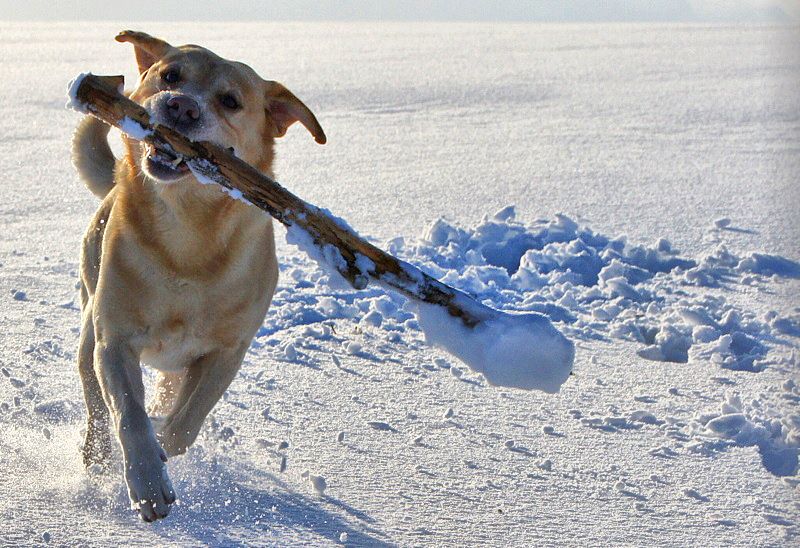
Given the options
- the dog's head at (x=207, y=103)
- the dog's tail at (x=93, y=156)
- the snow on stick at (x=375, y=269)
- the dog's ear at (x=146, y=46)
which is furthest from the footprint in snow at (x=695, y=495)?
the dog's tail at (x=93, y=156)

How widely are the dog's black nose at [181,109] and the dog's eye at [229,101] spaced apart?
26cm

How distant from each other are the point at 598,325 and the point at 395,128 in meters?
6.29

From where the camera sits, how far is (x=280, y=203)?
110 inches

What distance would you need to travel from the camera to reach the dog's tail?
4023mm

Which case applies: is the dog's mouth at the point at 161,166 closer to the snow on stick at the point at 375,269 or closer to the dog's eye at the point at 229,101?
the snow on stick at the point at 375,269

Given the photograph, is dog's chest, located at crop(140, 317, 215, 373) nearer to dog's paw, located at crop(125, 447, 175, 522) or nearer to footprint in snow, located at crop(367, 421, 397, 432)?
dog's paw, located at crop(125, 447, 175, 522)

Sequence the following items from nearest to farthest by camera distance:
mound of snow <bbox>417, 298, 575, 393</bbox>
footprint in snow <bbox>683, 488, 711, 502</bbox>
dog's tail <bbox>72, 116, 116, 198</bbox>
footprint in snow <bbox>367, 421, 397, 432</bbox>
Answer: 1. mound of snow <bbox>417, 298, 575, 393</bbox>
2. footprint in snow <bbox>683, 488, 711, 502</bbox>
3. footprint in snow <bbox>367, 421, 397, 432</bbox>
4. dog's tail <bbox>72, 116, 116, 198</bbox>

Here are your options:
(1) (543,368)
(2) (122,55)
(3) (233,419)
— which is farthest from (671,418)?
(2) (122,55)

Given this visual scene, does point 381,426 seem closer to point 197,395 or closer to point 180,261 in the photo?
point 197,395

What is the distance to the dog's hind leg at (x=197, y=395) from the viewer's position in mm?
3176

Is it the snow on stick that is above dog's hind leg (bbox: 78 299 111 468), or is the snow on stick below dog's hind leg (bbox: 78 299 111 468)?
above

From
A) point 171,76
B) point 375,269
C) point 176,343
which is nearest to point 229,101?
point 171,76

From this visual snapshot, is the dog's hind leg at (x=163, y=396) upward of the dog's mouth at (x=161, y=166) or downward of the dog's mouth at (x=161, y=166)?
downward

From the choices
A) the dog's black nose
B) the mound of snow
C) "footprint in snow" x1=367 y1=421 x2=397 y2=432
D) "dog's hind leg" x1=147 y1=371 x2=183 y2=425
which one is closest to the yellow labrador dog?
the dog's black nose
